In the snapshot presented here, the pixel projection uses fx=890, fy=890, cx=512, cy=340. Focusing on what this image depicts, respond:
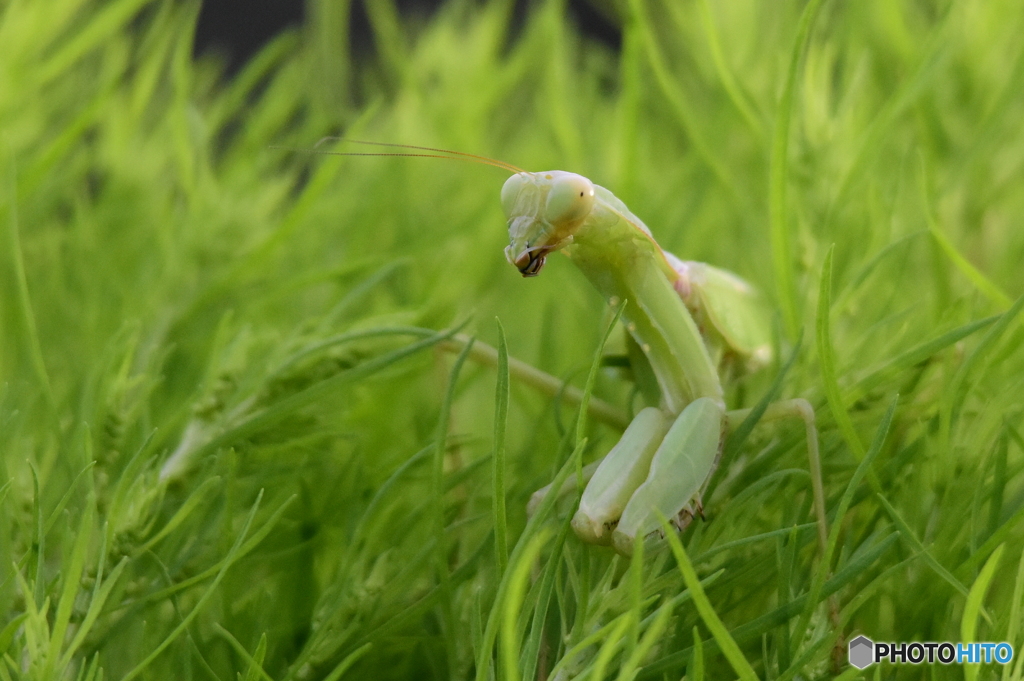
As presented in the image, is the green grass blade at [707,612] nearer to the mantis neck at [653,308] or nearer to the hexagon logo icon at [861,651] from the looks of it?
the hexagon logo icon at [861,651]

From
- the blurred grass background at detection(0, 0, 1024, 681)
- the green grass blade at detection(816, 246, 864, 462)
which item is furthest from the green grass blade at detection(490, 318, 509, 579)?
the green grass blade at detection(816, 246, 864, 462)

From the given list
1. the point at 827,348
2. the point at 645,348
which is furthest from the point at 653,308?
the point at 827,348

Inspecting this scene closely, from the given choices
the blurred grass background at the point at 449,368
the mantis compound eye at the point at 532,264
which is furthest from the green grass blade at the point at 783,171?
the mantis compound eye at the point at 532,264

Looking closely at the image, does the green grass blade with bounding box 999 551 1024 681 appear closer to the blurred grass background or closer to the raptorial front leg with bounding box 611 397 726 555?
the blurred grass background

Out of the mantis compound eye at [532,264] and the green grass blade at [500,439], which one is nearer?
the green grass blade at [500,439]

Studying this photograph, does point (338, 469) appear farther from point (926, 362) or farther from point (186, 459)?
point (926, 362)

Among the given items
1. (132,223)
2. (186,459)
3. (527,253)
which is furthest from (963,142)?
(132,223)
